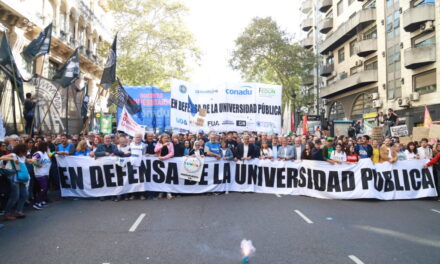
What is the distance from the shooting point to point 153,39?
2838 cm

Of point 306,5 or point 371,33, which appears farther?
point 306,5

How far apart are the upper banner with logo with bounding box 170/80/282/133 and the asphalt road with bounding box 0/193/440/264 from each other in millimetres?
3683

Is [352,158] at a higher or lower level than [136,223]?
higher

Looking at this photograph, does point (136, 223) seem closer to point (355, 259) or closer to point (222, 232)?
point (222, 232)

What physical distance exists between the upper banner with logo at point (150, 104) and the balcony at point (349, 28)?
25.3 meters

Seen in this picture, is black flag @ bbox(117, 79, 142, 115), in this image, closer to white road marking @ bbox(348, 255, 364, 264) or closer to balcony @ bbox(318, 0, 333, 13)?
white road marking @ bbox(348, 255, 364, 264)

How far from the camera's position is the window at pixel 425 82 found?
2348cm

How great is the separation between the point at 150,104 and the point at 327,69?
106 ft

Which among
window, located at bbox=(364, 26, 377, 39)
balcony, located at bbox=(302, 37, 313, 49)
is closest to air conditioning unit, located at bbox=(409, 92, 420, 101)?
window, located at bbox=(364, 26, 377, 39)

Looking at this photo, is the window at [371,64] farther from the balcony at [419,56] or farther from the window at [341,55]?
the balcony at [419,56]

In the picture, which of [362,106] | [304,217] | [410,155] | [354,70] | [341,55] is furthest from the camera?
[341,55]

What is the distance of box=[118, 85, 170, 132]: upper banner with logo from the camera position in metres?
13.2

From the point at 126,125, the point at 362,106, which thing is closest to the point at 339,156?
the point at 126,125

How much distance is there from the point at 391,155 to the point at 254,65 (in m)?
25.6
